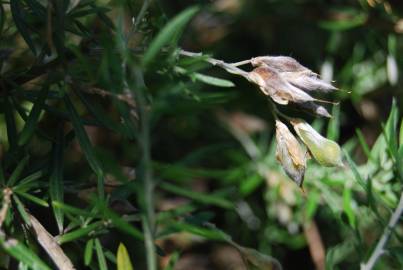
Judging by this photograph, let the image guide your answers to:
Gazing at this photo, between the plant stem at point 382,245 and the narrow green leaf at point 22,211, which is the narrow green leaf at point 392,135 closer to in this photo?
→ the plant stem at point 382,245

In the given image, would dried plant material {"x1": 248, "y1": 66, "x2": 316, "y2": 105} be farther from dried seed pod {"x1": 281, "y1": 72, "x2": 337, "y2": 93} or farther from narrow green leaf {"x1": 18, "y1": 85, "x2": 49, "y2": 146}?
narrow green leaf {"x1": 18, "y1": 85, "x2": 49, "y2": 146}

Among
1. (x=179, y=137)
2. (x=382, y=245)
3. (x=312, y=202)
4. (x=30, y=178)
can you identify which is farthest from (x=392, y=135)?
(x=179, y=137)

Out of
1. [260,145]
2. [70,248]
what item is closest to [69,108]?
[70,248]

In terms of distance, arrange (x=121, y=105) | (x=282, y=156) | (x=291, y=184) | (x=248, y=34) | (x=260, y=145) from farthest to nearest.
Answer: (x=248, y=34) → (x=260, y=145) → (x=291, y=184) → (x=282, y=156) → (x=121, y=105)

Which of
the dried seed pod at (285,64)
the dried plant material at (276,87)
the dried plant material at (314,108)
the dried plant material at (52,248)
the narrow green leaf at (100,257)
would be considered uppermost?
the dried seed pod at (285,64)

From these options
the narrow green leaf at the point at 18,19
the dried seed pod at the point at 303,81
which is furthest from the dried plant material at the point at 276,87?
the narrow green leaf at the point at 18,19

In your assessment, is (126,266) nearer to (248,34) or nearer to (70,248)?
(70,248)

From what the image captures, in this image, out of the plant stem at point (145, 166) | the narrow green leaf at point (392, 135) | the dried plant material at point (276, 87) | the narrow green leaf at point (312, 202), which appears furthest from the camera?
the narrow green leaf at point (312, 202)
